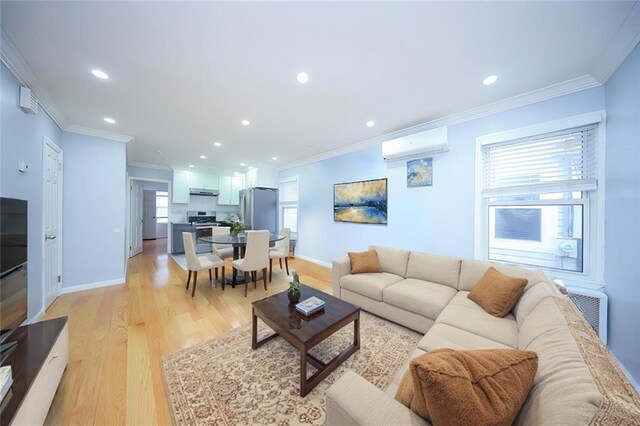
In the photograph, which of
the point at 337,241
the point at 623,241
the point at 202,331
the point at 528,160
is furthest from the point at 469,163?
the point at 202,331

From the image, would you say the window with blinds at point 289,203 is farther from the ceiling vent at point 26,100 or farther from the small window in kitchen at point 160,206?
the small window in kitchen at point 160,206

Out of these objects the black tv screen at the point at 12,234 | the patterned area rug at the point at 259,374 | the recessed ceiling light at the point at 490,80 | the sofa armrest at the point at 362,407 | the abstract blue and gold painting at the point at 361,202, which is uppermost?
the recessed ceiling light at the point at 490,80

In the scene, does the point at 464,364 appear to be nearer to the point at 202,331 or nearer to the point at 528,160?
the point at 202,331

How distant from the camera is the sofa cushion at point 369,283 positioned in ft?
8.13

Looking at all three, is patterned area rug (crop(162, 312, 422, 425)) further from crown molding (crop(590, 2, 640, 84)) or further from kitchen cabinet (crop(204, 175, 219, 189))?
kitchen cabinet (crop(204, 175, 219, 189))

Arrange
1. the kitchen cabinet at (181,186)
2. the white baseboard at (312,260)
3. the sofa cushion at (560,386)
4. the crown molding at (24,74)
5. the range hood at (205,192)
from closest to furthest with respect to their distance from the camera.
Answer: the sofa cushion at (560,386) → the crown molding at (24,74) → the white baseboard at (312,260) → the kitchen cabinet at (181,186) → the range hood at (205,192)

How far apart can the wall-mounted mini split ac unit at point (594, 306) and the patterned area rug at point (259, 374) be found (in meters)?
1.59

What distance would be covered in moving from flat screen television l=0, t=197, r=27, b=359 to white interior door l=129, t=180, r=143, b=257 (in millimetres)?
4815

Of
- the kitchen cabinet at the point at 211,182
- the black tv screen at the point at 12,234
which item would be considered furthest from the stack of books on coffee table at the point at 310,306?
the kitchen cabinet at the point at 211,182

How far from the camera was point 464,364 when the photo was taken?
754 mm

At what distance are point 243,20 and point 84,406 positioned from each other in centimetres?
281

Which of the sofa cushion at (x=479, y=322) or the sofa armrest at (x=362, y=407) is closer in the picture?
the sofa armrest at (x=362, y=407)

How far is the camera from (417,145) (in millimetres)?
3113

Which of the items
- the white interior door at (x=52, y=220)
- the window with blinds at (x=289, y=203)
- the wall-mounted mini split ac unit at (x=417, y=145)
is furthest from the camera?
the window with blinds at (x=289, y=203)
